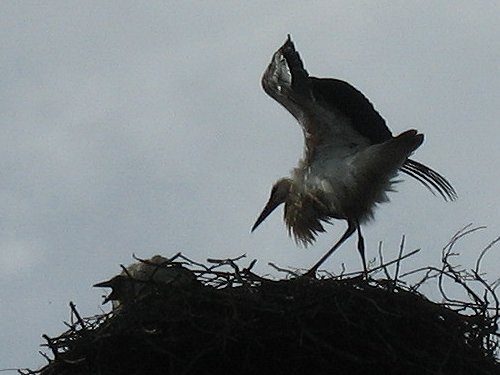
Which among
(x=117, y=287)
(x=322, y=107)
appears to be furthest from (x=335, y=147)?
(x=117, y=287)

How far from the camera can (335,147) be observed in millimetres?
7977

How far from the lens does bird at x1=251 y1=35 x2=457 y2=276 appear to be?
7758 millimetres

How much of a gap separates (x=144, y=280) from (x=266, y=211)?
74.4 inches

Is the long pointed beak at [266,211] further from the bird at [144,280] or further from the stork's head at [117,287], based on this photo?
the stork's head at [117,287]

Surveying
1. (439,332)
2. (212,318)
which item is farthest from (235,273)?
(439,332)

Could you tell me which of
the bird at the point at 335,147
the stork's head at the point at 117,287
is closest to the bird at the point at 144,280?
the stork's head at the point at 117,287

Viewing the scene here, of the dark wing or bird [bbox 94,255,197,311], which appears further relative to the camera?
the dark wing

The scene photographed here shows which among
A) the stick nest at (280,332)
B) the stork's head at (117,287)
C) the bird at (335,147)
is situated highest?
the bird at (335,147)

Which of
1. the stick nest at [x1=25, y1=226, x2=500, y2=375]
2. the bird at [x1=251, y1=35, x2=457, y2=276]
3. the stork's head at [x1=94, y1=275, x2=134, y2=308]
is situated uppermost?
the bird at [x1=251, y1=35, x2=457, y2=276]

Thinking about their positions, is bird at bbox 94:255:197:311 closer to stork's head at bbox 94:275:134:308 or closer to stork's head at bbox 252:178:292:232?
stork's head at bbox 94:275:134:308

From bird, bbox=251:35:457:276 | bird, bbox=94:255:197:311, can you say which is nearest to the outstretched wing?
bird, bbox=251:35:457:276

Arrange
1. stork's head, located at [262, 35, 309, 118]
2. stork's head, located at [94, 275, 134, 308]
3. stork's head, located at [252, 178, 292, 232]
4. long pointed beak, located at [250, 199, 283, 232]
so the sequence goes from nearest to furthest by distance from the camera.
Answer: stork's head, located at [94, 275, 134, 308] < stork's head, located at [262, 35, 309, 118] < stork's head, located at [252, 178, 292, 232] < long pointed beak, located at [250, 199, 283, 232]

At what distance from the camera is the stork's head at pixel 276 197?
8.34 meters

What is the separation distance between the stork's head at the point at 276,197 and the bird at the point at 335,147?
0.14 metres
